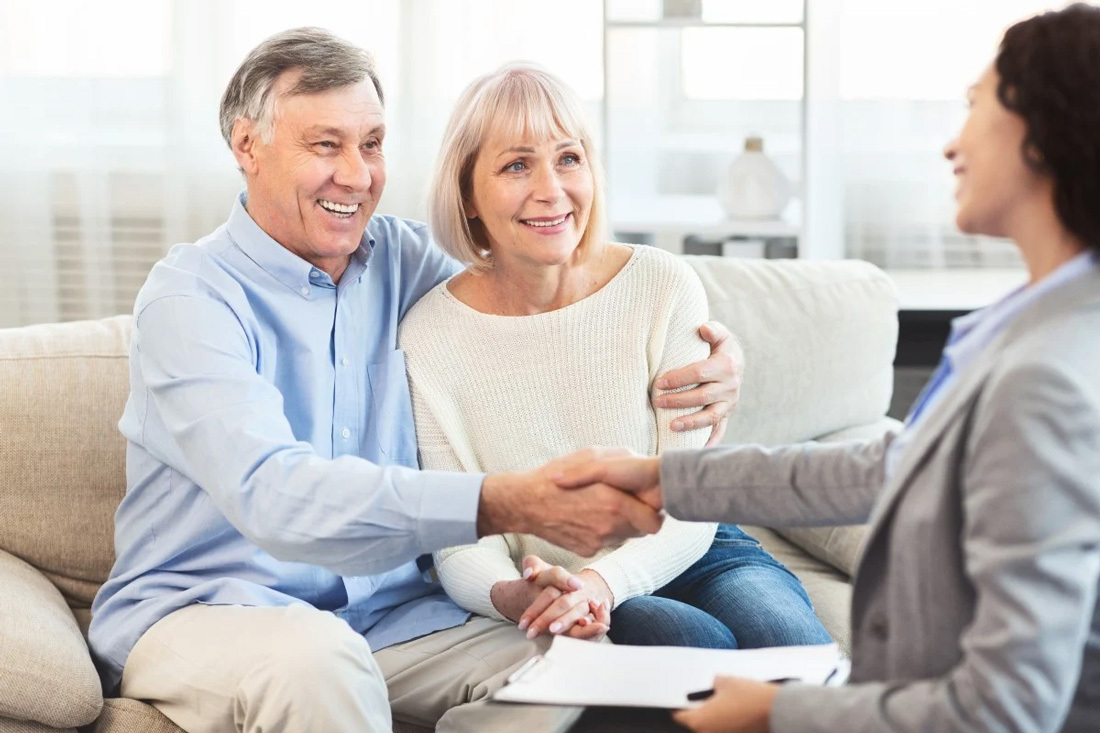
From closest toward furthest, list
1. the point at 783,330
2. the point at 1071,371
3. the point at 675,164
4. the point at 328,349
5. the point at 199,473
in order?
the point at 1071,371 < the point at 199,473 < the point at 328,349 < the point at 783,330 < the point at 675,164

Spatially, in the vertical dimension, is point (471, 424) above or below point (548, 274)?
below

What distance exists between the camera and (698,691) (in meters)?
1.17

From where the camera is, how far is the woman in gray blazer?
3.01ft

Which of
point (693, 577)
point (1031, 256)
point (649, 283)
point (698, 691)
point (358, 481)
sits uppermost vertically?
point (1031, 256)

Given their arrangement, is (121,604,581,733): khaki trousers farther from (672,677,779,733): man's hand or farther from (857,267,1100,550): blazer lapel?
(857,267,1100,550): blazer lapel

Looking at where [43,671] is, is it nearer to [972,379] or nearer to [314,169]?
[314,169]

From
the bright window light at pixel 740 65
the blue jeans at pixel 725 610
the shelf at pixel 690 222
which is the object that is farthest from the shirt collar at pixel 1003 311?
the bright window light at pixel 740 65

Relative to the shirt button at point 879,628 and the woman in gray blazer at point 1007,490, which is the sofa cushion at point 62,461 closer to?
the woman in gray blazer at point 1007,490

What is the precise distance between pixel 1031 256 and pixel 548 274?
1.00 metres

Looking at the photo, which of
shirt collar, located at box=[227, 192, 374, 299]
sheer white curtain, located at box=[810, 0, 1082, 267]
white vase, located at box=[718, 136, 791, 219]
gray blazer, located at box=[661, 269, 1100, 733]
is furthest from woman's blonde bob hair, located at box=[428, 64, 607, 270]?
sheer white curtain, located at box=[810, 0, 1082, 267]

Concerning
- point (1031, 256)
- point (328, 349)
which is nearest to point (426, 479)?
point (328, 349)

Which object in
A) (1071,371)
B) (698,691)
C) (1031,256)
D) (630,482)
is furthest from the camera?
(630,482)

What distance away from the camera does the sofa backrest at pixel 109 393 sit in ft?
6.53

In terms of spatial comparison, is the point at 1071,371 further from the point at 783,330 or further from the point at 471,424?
the point at 783,330
